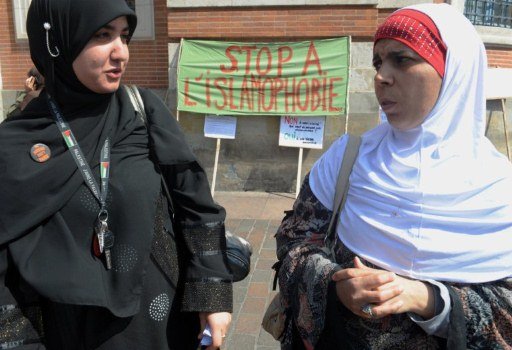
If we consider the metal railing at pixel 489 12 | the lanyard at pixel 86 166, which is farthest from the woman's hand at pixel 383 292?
the metal railing at pixel 489 12

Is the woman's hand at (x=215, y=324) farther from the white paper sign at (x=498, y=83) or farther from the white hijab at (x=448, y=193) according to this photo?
the white paper sign at (x=498, y=83)

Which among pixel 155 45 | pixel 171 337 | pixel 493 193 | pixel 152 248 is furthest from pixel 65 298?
pixel 155 45

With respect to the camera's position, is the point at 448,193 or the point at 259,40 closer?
the point at 448,193

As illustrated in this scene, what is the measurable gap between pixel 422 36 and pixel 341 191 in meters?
0.55

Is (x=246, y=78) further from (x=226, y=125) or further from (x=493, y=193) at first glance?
(x=493, y=193)

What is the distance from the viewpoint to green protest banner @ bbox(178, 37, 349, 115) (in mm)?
6793

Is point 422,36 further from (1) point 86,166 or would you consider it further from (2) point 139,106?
(1) point 86,166

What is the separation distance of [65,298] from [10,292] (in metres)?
0.20

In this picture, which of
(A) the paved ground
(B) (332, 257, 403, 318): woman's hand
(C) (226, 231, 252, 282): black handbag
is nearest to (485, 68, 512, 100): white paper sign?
(A) the paved ground

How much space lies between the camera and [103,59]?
161 centimetres

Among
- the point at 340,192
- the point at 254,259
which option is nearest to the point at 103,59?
the point at 340,192

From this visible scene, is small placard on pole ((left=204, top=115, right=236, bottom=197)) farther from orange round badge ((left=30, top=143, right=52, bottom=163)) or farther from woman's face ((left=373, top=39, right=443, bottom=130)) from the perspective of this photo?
woman's face ((left=373, top=39, right=443, bottom=130))

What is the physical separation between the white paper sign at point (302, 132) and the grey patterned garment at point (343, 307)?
5.25m

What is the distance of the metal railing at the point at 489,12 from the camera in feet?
27.0
